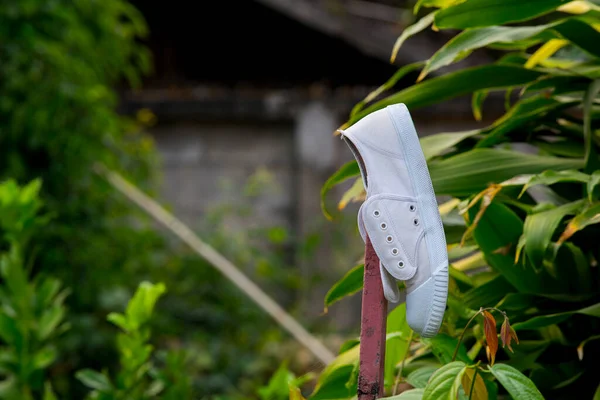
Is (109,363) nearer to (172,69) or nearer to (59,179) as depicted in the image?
(59,179)

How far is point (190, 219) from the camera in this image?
4.19 m

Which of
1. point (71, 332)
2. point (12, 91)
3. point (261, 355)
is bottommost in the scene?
point (261, 355)

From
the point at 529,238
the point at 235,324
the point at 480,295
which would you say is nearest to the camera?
the point at 529,238

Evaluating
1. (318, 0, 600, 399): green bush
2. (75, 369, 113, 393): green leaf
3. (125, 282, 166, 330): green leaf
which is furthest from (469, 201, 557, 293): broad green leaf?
(75, 369, 113, 393): green leaf

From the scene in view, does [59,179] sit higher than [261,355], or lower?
higher

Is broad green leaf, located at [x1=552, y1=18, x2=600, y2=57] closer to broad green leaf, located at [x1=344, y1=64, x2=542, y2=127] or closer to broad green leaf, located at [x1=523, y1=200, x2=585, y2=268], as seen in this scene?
broad green leaf, located at [x1=344, y1=64, x2=542, y2=127]

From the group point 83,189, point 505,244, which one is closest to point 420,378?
point 505,244

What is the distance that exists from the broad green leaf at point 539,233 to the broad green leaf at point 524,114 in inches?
8.0

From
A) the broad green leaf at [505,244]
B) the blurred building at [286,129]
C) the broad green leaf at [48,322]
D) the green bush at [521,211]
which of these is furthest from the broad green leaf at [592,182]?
the blurred building at [286,129]

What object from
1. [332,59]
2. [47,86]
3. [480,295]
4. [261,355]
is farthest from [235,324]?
[480,295]

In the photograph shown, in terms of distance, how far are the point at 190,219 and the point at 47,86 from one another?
55.5 inches

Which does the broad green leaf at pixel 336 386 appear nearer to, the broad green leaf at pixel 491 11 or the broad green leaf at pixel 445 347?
the broad green leaf at pixel 445 347

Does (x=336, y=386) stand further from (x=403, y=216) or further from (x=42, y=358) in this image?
(x=42, y=358)

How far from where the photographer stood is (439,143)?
1276mm
